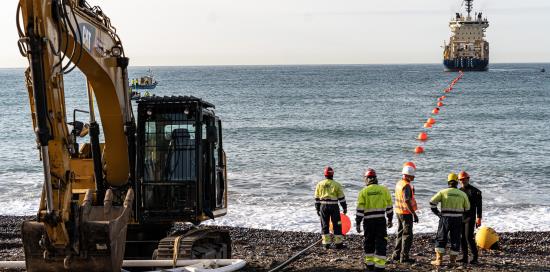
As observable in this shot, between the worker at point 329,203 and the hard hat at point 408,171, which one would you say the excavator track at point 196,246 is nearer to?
the worker at point 329,203

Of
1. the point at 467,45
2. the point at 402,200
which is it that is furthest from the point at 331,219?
the point at 467,45

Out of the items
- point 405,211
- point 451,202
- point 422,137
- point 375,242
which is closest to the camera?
point 375,242

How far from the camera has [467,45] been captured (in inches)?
6353

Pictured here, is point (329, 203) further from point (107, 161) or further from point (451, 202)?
point (107, 161)

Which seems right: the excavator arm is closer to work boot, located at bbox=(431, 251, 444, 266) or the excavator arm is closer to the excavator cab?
the excavator cab

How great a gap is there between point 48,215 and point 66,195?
1.14 feet

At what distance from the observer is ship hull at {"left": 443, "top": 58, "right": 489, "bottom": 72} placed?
534 feet

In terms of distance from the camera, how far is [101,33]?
11070 mm

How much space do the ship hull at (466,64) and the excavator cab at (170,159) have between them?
6146 inches

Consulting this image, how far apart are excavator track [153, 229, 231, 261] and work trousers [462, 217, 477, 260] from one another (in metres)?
4.23

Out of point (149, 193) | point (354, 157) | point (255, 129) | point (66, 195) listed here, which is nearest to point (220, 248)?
point (149, 193)

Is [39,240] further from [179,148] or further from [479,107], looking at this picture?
[479,107]

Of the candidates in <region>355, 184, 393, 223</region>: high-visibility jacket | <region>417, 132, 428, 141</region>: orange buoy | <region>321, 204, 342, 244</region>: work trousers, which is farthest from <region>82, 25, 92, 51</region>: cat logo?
<region>417, 132, 428, 141</region>: orange buoy

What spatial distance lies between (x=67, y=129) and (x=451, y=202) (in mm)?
6965
